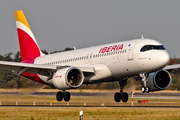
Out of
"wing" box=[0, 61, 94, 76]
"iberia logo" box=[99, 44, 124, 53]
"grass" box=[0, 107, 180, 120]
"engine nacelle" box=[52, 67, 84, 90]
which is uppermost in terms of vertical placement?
"iberia logo" box=[99, 44, 124, 53]

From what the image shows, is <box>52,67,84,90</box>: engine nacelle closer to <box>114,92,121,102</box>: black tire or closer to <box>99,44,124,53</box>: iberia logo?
<box>99,44,124,53</box>: iberia logo

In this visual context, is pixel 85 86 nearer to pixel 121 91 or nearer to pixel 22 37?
pixel 121 91

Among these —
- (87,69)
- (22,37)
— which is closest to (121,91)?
(87,69)

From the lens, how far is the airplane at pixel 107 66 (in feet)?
104

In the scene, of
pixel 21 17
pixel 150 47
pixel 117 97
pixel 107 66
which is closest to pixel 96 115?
pixel 150 47

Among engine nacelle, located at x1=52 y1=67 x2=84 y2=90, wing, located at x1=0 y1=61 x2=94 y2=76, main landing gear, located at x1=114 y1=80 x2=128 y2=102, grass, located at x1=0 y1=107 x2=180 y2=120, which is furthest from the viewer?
main landing gear, located at x1=114 y1=80 x2=128 y2=102

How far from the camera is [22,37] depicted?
149 feet

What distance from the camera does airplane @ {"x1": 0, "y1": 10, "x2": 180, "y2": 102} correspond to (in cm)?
3161

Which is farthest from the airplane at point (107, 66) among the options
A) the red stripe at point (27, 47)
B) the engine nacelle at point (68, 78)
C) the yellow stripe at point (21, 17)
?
the yellow stripe at point (21, 17)

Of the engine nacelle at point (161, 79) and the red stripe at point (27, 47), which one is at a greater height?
the red stripe at point (27, 47)

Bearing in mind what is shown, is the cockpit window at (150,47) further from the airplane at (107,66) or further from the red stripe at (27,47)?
the red stripe at (27,47)

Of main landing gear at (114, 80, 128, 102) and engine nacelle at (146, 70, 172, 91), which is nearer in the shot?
engine nacelle at (146, 70, 172, 91)

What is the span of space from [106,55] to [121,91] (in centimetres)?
567

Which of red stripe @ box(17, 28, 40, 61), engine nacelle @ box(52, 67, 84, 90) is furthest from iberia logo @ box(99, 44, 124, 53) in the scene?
red stripe @ box(17, 28, 40, 61)
